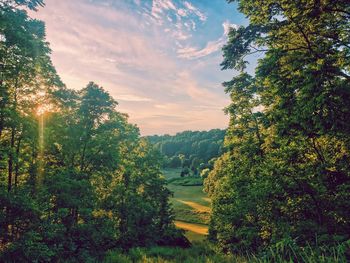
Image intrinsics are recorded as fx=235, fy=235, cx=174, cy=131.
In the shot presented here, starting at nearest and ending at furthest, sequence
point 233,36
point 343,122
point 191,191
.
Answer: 1. point 343,122
2. point 233,36
3. point 191,191

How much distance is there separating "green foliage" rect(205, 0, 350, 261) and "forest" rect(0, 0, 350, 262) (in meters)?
0.05

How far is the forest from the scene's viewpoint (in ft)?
28.7

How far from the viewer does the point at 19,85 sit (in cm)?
1381

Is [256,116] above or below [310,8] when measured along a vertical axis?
below

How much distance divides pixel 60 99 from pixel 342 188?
57.2 feet

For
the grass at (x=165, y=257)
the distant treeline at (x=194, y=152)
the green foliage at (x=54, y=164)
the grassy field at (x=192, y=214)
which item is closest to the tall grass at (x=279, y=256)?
the grass at (x=165, y=257)

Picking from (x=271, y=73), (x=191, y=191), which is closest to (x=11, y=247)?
(x=271, y=73)

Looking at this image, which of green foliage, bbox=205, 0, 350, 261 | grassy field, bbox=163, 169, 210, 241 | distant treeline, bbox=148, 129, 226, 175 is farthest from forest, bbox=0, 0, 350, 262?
distant treeline, bbox=148, 129, 226, 175

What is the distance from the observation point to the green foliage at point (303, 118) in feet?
27.4

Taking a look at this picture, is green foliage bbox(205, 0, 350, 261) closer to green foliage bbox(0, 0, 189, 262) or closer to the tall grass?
the tall grass

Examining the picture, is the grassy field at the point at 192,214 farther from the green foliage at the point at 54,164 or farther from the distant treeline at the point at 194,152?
the distant treeline at the point at 194,152

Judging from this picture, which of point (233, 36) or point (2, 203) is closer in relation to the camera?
point (2, 203)

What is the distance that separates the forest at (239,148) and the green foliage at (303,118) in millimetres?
52

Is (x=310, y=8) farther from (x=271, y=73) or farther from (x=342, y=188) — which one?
(x=342, y=188)
